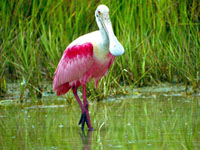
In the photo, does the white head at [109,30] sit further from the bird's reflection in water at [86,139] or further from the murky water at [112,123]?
the bird's reflection in water at [86,139]

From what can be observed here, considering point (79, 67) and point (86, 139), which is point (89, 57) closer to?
point (79, 67)

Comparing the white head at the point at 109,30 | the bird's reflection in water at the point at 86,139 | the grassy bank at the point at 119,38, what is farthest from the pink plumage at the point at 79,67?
the grassy bank at the point at 119,38

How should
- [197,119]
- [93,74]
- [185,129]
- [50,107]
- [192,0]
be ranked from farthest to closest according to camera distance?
[192,0], [50,107], [93,74], [197,119], [185,129]

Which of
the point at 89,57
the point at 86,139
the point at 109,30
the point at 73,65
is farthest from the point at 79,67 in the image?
the point at 86,139

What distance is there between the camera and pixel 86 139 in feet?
18.7

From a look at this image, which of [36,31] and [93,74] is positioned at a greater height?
[36,31]

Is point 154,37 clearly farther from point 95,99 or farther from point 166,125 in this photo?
point 166,125

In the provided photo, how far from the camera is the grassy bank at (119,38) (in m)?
8.76

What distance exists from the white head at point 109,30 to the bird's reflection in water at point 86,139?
35.5 inches

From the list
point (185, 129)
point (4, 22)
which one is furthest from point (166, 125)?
point (4, 22)

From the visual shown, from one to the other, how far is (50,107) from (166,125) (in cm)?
219

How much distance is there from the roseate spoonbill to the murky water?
1.15ft

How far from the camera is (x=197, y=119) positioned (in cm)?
627

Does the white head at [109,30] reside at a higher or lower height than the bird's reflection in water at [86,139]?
higher
